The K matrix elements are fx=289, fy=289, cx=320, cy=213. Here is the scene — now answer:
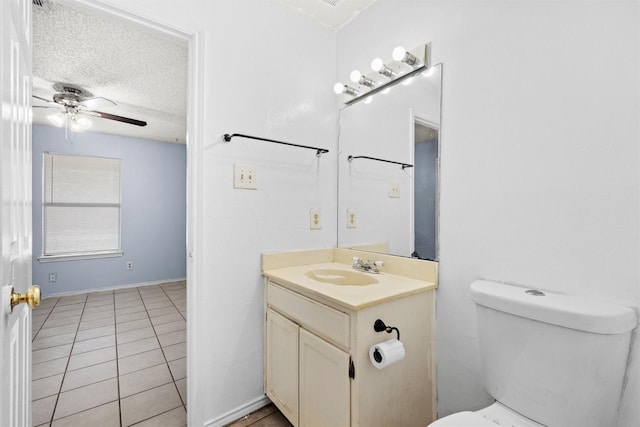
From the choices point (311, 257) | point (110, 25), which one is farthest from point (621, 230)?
point (110, 25)

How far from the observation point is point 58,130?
3.77 m

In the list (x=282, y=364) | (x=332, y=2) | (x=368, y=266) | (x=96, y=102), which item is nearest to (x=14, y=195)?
(x=282, y=364)

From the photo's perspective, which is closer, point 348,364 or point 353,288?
point 348,364

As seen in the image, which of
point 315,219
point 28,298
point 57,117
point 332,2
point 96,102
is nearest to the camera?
point 28,298

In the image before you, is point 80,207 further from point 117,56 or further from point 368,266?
point 368,266

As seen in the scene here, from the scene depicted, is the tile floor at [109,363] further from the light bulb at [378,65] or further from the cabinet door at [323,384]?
the light bulb at [378,65]

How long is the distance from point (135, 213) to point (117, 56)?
2.77m

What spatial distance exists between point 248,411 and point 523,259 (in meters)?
1.55

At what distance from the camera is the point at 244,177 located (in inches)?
61.5

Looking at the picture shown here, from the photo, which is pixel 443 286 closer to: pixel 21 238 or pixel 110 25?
pixel 21 238

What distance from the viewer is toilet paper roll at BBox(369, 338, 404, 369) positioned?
3.34 feet

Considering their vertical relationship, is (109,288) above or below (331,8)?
below

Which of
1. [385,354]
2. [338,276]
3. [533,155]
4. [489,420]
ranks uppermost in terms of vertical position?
[533,155]

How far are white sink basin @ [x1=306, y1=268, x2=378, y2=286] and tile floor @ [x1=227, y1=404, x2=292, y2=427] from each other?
759 mm
